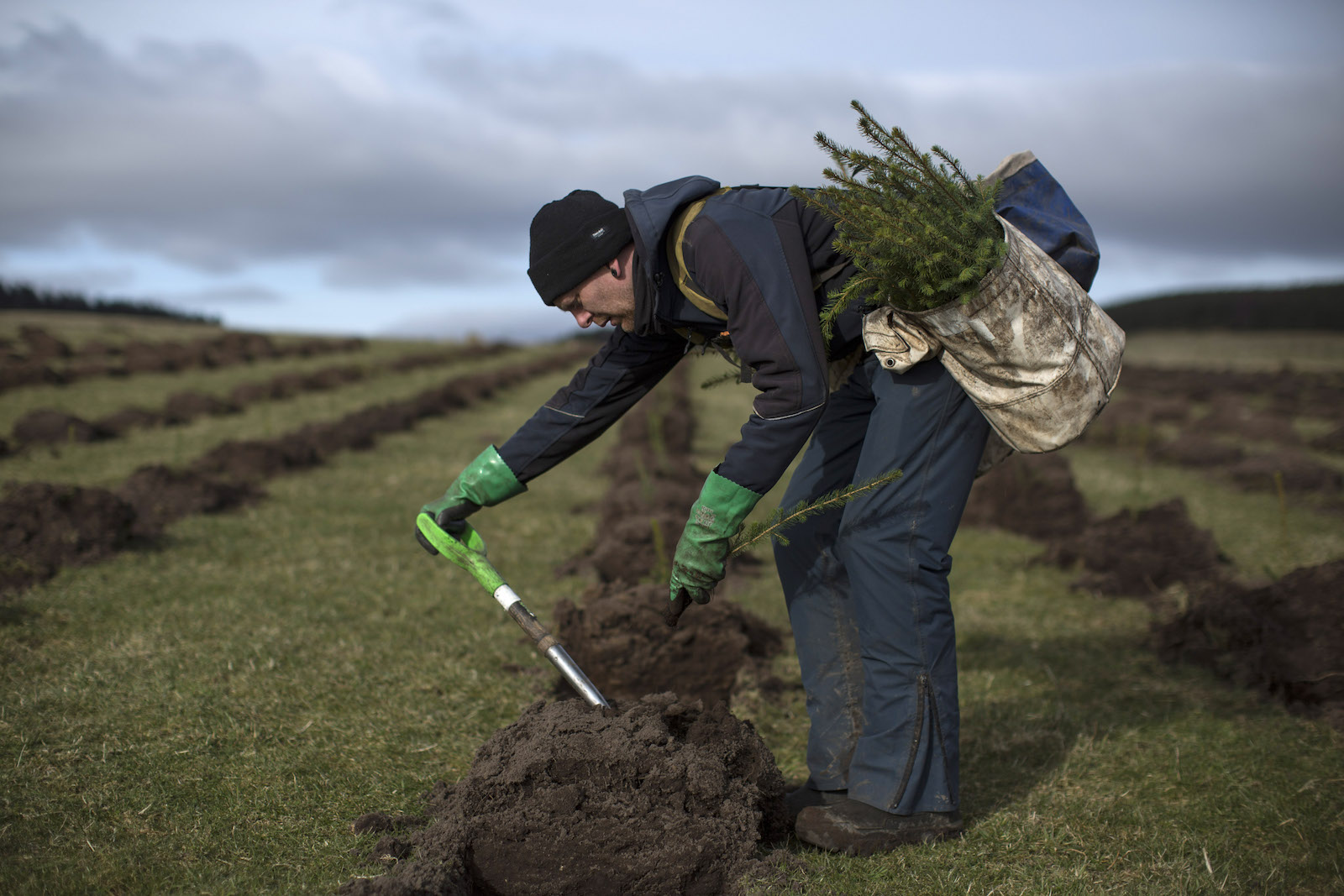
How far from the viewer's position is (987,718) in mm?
3820

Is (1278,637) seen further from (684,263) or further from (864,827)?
(684,263)

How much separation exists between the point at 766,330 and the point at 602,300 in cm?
57

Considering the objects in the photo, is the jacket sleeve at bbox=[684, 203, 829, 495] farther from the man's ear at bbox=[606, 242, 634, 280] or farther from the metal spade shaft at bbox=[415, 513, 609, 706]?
the metal spade shaft at bbox=[415, 513, 609, 706]

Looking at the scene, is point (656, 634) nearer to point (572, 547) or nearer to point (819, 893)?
point (819, 893)

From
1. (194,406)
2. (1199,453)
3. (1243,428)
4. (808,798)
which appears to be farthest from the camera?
(1243,428)

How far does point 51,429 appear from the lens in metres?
10.2

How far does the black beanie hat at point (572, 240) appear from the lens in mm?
2592

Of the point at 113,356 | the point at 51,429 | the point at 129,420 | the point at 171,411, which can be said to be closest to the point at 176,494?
the point at 51,429

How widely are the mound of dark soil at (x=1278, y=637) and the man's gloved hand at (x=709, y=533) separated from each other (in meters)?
2.80

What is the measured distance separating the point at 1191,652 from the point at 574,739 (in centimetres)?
352

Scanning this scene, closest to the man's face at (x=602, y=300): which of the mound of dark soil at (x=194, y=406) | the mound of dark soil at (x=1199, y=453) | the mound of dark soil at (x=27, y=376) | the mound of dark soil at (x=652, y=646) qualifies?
the mound of dark soil at (x=652, y=646)

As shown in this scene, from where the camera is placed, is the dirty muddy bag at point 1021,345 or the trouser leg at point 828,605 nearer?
the dirty muddy bag at point 1021,345

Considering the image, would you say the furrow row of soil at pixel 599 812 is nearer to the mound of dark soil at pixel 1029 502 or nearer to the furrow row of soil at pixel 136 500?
the furrow row of soil at pixel 136 500

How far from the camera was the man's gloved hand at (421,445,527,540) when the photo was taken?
3.09 m
